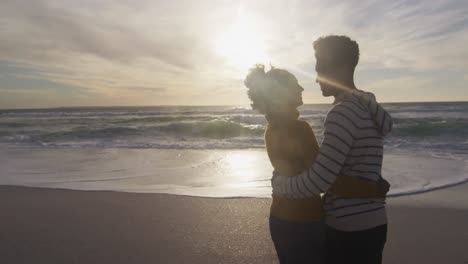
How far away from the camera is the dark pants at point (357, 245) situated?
1881 millimetres

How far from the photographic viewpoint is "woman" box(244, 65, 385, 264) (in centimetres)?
199

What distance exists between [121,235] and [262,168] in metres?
5.22

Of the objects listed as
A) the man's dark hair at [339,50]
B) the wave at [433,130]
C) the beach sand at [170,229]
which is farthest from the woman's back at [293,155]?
the wave at [433,130]

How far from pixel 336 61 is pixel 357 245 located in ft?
2.66

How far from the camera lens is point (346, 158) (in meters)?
1.80

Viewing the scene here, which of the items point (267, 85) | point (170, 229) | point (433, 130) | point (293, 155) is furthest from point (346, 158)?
point (433, 130)

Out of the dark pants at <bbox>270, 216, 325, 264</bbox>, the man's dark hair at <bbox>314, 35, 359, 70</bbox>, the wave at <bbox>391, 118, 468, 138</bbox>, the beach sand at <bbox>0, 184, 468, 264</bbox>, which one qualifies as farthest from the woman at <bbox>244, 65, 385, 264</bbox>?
the wave at <bbox>391, 118, 468, 138</bbox>

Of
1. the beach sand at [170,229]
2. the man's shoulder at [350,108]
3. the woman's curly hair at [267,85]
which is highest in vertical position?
the woman's curly hair at [267,85]

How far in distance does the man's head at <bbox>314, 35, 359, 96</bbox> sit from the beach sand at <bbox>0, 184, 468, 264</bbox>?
2.43m

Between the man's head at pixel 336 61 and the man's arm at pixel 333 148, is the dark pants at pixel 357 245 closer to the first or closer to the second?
the man's arm at pixel 333 148

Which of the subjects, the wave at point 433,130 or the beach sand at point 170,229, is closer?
the beach sand at point 170,229

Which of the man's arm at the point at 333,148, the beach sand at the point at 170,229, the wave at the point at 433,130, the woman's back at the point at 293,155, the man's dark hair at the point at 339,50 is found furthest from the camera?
the wave at the point at 433,130

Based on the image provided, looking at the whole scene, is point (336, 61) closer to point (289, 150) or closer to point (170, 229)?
point (289, 150)

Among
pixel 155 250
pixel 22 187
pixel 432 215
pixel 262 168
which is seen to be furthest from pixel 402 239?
pixel 22 187
